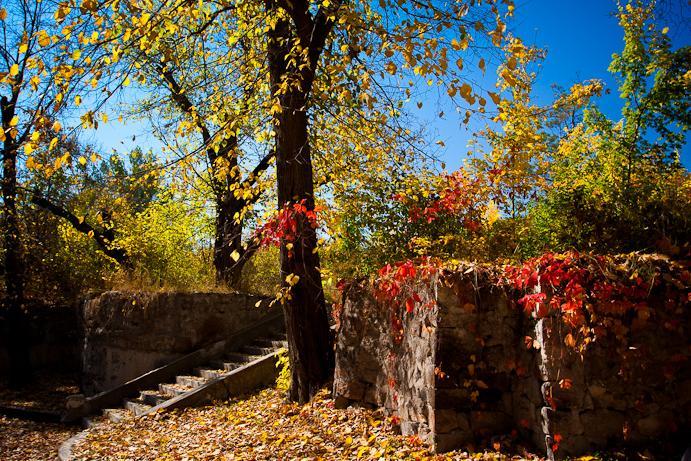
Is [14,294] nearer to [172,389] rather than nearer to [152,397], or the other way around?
[152,397]

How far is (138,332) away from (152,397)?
1.69m

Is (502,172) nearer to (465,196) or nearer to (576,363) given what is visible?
(465,196)

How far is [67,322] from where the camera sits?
14891mm

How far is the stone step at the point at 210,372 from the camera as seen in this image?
957cm

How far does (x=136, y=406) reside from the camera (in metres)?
9.31

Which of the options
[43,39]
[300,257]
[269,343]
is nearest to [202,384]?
[269,343]

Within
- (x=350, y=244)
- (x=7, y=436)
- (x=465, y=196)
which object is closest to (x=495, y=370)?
(x=465, y=196)

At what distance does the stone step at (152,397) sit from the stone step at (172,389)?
0.20ft

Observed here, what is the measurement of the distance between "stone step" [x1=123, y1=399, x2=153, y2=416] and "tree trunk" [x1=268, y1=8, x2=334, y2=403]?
10.8ft

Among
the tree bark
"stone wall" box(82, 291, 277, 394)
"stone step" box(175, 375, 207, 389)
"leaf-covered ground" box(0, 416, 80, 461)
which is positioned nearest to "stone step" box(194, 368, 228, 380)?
"stone step" box(175, 375, 207, 389)

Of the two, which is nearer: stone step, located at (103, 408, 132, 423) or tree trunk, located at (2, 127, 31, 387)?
stone step, located at (103, 408, 132, 423)

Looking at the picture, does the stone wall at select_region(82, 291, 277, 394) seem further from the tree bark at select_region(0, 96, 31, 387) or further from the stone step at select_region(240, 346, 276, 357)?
the tree bark at select_region(0, 96, 31, 387)

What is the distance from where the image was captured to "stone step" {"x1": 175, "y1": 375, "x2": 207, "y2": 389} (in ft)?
31.3

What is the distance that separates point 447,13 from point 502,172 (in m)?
2.89
